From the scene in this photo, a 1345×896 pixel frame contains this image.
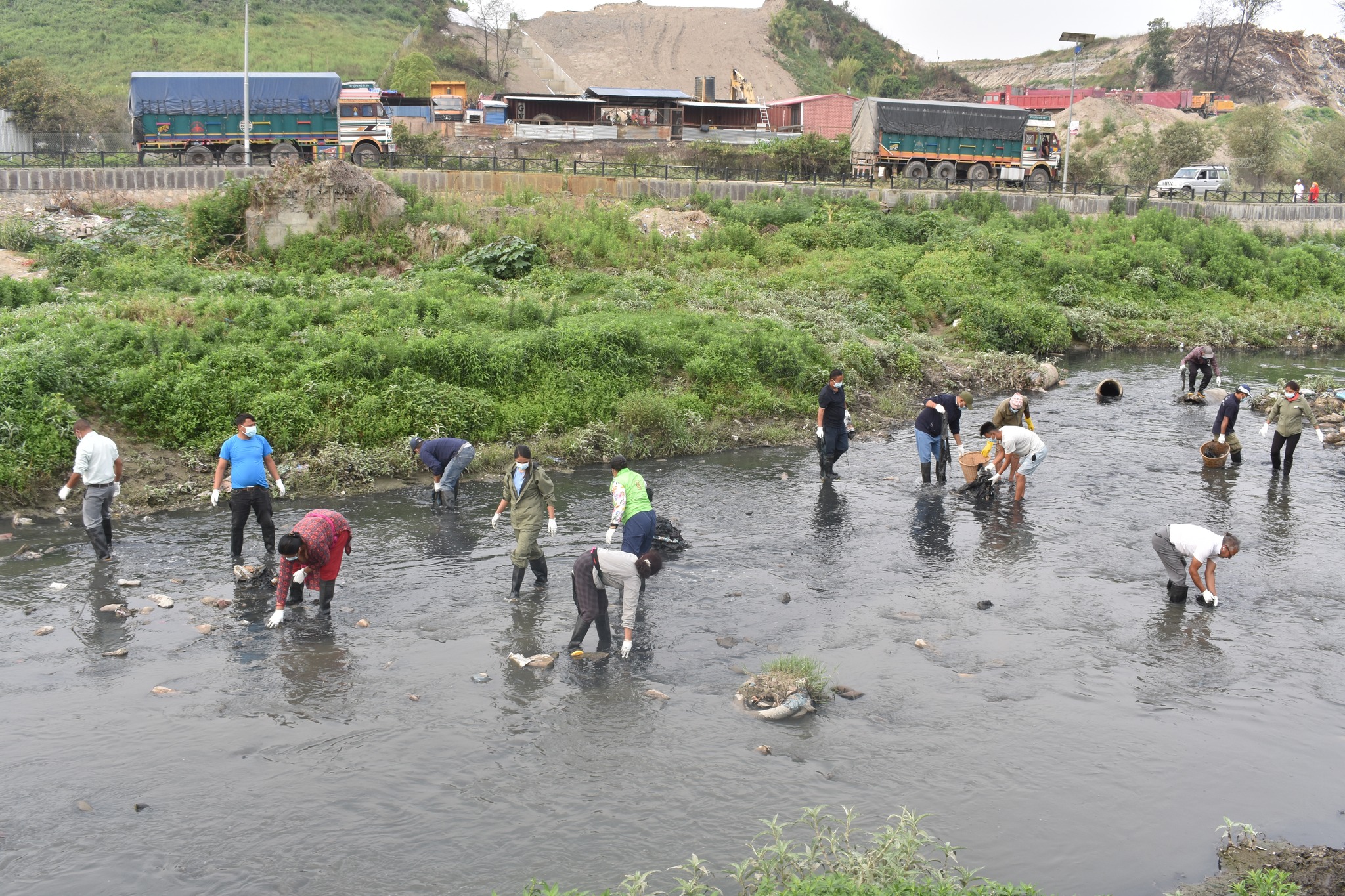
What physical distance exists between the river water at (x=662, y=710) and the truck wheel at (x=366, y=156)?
25.9 metres

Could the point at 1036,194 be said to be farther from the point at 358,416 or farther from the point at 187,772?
the point at 187,772

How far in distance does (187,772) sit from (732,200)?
30.0 metres

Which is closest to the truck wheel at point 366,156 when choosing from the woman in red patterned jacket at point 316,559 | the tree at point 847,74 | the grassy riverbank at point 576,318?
the grassy riverbank at point 576,318

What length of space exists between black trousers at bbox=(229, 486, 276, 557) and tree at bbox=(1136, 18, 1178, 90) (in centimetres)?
9532

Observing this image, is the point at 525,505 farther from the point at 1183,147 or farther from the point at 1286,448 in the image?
the point at 1183,147

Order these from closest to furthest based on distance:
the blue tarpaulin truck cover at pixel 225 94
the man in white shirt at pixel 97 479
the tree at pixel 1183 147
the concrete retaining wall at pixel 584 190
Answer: the man in white shirt at pixel 97 479
the concrete retaining wall at pixel 584 190
the blue tarpaulin truck cover at pixel 225 94
the tree at pixel 1183 147

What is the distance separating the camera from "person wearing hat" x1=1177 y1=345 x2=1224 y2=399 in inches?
869

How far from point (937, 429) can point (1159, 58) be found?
89119mm

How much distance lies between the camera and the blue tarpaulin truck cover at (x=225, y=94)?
3594 centimetres

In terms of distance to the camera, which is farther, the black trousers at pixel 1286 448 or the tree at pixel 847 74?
the tree at pixel 847 74

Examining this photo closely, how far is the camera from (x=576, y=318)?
20438 mm

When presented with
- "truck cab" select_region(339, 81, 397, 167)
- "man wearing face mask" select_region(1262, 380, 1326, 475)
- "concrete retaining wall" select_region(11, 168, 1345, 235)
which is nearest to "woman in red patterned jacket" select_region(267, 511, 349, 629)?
"man wearing face mask" select_region(1262, 380, 1326, 475)

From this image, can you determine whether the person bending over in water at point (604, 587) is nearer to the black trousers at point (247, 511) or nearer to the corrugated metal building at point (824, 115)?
the black trousers at point (247, 511)

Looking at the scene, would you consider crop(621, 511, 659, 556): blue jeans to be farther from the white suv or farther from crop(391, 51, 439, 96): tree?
crop(391, 51, 439, 96): tree
